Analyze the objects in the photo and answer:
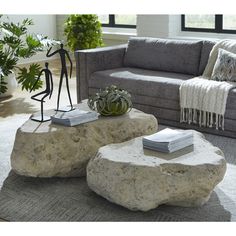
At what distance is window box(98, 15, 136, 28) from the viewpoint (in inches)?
327

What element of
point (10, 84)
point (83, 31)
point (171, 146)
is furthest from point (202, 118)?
point (83, 31)

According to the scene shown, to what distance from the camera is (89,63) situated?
17.4ft

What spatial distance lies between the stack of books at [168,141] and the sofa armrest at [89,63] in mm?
2240

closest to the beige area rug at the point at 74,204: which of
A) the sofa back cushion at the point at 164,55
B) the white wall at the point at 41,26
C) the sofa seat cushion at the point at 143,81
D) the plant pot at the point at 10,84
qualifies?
the sofa seat cushion at the point at 143,81

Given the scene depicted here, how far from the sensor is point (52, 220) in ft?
9.77

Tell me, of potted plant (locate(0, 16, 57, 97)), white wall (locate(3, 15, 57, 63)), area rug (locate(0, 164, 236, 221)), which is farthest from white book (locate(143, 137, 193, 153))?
white wall (locate(3, 15, 57, 63))

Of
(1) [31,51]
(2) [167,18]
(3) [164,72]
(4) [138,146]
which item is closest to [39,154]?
(4) [138,146]

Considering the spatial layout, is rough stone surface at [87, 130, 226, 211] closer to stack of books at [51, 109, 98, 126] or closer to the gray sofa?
stack of books at [51, 109, 98, 126]

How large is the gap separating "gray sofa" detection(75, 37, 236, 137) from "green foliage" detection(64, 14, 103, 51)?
193 cm

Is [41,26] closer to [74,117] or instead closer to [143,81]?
[143,81]

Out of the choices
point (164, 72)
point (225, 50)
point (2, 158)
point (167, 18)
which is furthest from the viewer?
point (167, 18)

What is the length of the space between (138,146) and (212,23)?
4.15 m

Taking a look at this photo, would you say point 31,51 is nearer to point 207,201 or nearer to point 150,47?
point 150,47

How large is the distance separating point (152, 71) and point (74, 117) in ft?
6.23
